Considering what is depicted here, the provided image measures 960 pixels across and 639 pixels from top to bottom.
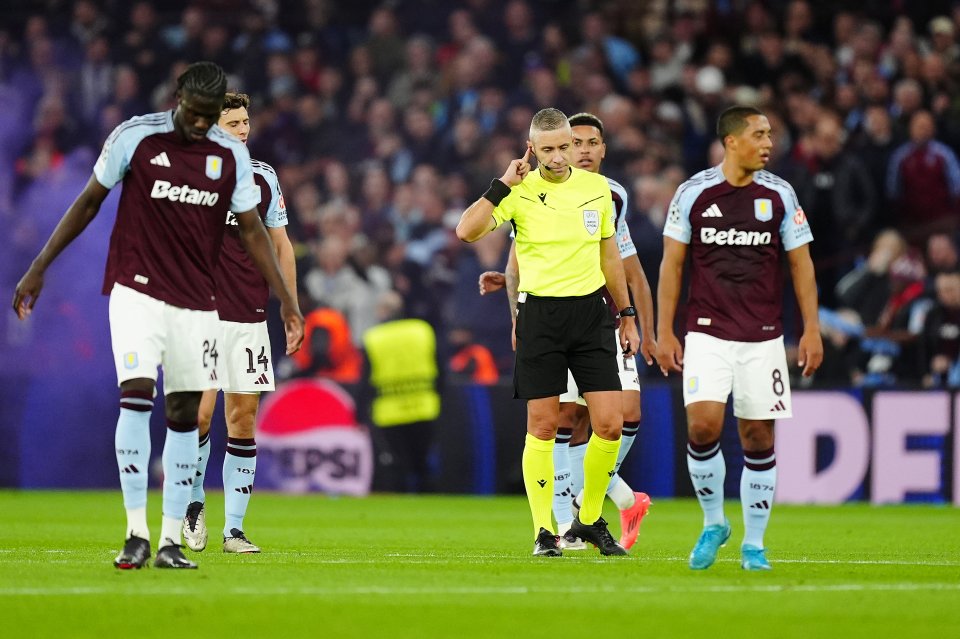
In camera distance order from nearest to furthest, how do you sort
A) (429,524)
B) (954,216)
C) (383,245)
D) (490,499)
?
(429,524)
(490,499)
(954,216)
(383,245)

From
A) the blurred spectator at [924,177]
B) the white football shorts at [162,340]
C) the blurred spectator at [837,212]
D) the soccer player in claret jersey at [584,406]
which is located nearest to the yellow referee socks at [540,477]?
the soccer player in claret jersey at [584,406]

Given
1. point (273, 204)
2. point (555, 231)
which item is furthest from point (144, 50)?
point (555, 231)

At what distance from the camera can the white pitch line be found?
253 inches

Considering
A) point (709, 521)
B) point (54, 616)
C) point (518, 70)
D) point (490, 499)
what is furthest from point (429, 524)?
point (518, 70)

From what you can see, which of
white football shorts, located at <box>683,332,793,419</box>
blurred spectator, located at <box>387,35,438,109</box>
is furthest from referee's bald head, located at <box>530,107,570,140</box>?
blurred spectator, located at <box>387,35,438,109</box>

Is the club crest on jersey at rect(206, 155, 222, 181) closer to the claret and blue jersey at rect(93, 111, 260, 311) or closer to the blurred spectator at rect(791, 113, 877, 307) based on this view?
the claret and blue jersey at rect(93, 111, 260, 311)

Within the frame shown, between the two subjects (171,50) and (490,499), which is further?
(171,50)

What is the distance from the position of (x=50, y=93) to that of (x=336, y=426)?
25.5ft

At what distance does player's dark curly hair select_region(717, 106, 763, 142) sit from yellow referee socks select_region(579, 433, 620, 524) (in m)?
2.00

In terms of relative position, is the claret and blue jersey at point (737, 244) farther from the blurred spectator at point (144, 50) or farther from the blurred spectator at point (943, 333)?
the blurred spectator at point (144, 50)

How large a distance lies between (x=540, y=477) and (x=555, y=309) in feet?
3.06

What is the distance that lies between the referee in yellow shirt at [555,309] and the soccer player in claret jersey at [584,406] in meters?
0.51

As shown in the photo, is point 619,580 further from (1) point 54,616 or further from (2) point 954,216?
(2) point 954,216

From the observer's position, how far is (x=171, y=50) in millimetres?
21875
